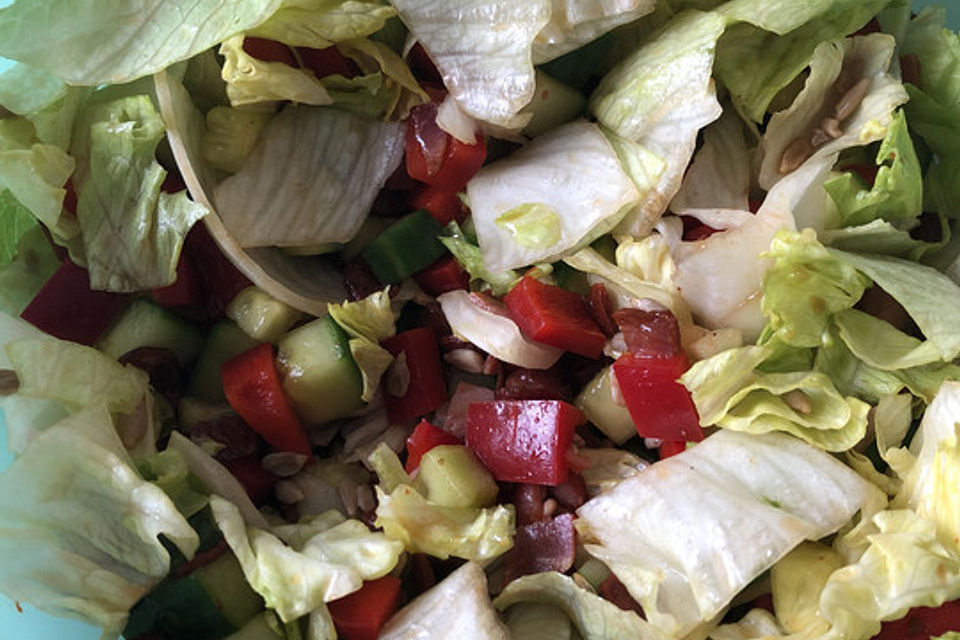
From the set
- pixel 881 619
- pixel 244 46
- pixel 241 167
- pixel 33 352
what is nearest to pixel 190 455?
pixel 33 352

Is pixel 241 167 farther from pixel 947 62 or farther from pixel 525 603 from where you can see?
pixel 947 62

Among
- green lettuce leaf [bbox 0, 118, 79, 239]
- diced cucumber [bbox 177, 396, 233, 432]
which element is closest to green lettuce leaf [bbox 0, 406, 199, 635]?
diced cucumber [bbox 177, 396, 233, 432]

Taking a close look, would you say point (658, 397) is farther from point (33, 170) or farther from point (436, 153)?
point (33, 170)

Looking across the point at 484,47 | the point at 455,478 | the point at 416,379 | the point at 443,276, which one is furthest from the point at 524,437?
the point at 484,47

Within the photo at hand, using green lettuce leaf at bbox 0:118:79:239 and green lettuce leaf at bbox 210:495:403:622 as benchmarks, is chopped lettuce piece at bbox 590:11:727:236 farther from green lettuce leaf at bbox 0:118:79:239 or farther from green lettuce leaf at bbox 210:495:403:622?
green lettuce leaf at bbox 0:118:79:239

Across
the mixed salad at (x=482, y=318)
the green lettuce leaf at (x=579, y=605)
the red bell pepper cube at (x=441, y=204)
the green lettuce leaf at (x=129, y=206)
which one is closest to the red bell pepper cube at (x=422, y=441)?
the mixed salad at (x=482, y=318)

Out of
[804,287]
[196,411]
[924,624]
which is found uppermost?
[804,287]

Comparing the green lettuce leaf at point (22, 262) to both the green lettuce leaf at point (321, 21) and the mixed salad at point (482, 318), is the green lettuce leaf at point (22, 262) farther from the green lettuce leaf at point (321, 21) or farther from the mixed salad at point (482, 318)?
the green lettuce leaf at point (321, 21)
